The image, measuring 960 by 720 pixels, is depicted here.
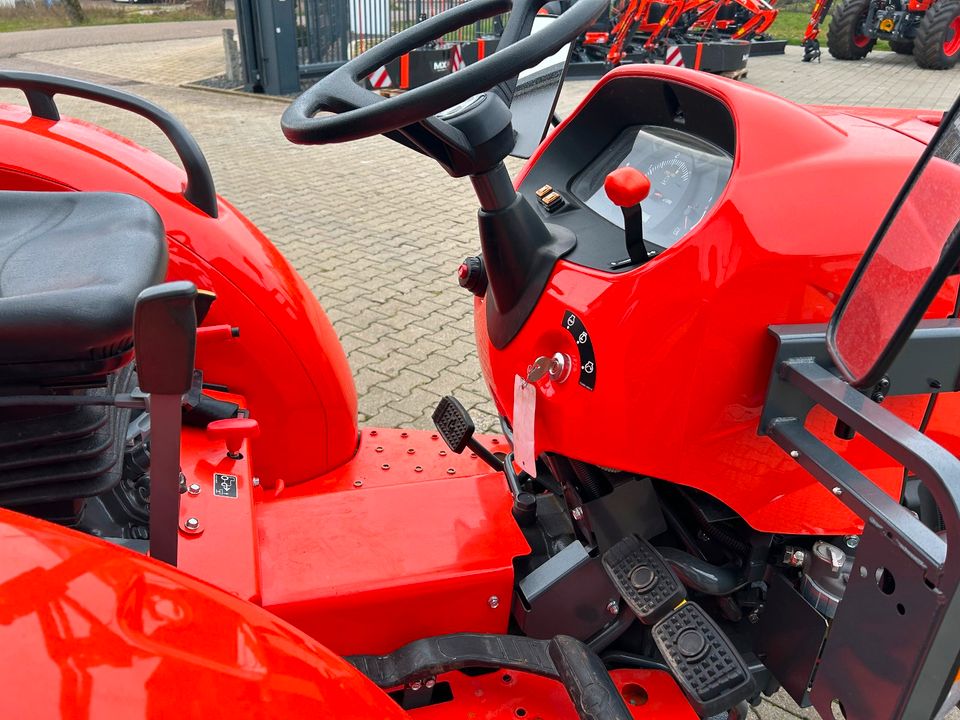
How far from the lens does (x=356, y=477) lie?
191 centimetres

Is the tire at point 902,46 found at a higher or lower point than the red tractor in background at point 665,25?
lower

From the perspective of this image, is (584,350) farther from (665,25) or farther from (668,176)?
(665,25)

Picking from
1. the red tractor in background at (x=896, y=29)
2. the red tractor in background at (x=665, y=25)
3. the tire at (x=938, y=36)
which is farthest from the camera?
the red tractor in background at (x=896, y=29)

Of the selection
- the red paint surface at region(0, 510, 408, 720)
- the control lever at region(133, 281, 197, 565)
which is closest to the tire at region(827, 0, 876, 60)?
the control lever at region(133, 281, 197, 565)

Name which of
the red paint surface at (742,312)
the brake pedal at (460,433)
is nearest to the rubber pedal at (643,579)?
the red paint surface at (742,312)

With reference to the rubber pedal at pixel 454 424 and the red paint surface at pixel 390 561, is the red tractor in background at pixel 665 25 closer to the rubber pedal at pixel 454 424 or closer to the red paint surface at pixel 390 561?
the rubber pedal at pixel 454 424

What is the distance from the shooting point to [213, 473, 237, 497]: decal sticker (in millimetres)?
1427

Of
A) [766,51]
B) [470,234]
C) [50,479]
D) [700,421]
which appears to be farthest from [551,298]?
[766,51]

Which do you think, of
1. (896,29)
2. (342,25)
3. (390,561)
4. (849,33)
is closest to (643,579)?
(390,561)

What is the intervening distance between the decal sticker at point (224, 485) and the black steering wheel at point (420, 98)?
61 centimetres

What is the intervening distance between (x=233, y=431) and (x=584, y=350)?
662 millimetres

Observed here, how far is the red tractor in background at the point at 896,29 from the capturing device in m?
11.3

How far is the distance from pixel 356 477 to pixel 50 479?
2.61 feet

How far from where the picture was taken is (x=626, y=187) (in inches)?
46.7
